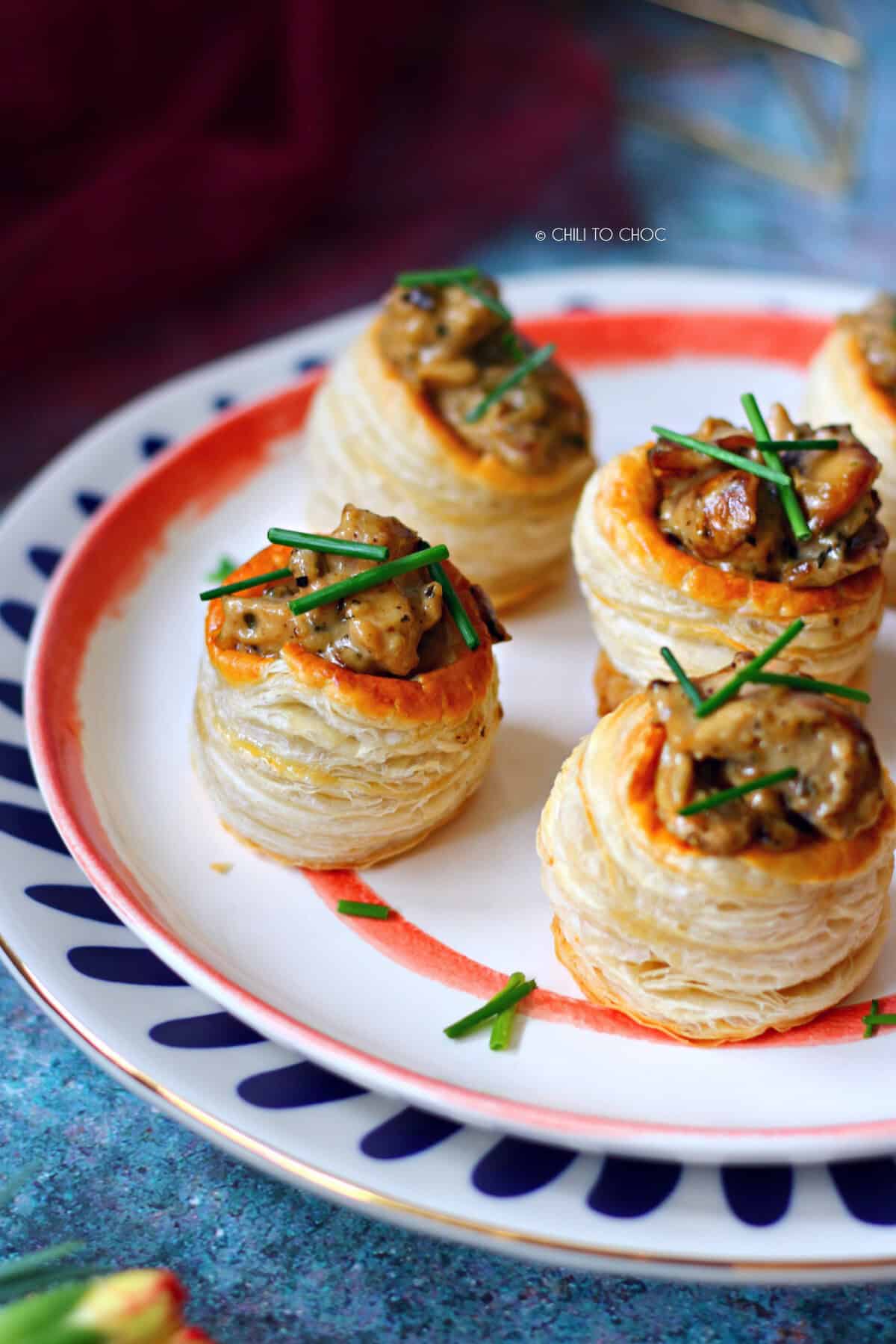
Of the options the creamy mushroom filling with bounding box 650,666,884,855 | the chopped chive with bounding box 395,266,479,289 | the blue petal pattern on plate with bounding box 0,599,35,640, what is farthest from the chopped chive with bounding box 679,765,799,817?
the blue petal pattern on plate with bounding box 0,599,35,640

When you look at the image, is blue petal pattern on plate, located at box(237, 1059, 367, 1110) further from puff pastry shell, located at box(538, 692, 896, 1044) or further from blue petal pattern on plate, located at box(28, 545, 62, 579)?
blue petal pattern on plate, located at box(28, 545, 62, 579)

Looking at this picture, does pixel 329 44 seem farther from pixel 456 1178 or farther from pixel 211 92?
pixel 456 1178

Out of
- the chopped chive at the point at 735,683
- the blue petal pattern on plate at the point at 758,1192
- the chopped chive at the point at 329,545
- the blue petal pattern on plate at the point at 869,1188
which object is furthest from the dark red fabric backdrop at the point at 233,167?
the blue petal pattern on plate at the point at 869,1188

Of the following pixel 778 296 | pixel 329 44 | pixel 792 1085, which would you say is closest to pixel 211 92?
pixel 329 44

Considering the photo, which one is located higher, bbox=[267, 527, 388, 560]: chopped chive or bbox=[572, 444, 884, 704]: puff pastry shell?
bbox=[267, 527, 388, 560]: chopped chive

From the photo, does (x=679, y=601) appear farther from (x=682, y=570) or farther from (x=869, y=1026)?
(x=869, y=1026)
